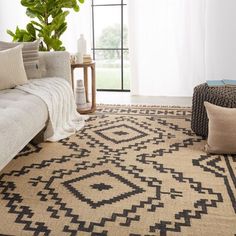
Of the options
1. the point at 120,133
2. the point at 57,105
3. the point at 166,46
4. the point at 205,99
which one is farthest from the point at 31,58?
the point at 166,46

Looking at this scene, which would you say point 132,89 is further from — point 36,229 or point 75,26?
point 36,229

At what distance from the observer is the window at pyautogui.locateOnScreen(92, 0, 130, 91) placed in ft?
14.7

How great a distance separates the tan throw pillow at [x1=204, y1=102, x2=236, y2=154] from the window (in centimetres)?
216

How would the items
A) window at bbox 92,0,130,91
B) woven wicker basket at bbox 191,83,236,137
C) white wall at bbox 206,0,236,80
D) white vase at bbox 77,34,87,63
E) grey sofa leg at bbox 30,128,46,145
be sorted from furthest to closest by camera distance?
window at bbox 92,0,130,91 < white wall at bbox 206,0,236,80 < white vase at bbox 77,34,87,63 < grey sofa leg at bbox 30,128,46,145 < woven wicker basket at bbox 191,83,236,137

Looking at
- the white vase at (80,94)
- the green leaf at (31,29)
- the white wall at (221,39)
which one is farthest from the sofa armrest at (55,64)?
the white wall at (221,39)

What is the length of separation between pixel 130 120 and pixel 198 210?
5.14 feet

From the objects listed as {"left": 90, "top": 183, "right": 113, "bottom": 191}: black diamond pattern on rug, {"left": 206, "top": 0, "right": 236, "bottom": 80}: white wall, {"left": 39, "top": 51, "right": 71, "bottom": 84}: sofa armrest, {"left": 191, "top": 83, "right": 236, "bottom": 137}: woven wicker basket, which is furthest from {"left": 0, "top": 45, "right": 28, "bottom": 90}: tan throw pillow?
{"left": 206, "top": 0, "right": 236, "bottom": 80}: white wall

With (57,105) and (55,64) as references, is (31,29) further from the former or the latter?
(57,105)

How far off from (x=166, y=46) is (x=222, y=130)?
1860 mm

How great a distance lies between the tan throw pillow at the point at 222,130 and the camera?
2393 millimetres

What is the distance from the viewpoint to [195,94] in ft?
9.20

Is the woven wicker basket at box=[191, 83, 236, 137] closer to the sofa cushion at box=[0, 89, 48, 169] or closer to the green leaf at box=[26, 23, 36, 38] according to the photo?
the sofa cushion at box=[0, 89, 48, 169]

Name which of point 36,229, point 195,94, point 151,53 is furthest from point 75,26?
point 36,229

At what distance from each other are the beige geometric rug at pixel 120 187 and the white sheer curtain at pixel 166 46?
123 centimetres
